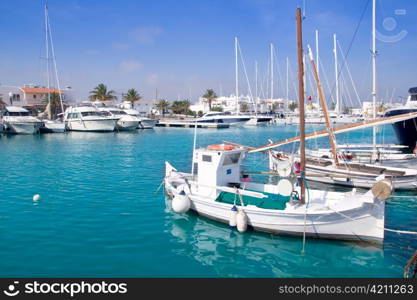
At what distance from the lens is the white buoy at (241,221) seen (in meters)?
12.6

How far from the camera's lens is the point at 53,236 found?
498 inches

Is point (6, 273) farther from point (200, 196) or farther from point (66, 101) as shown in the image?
point (66, 101)

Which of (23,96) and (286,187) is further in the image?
(23,96)

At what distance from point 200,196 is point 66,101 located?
92.9m

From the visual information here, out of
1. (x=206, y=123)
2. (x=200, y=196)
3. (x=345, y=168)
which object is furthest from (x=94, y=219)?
(x=206, y=123)

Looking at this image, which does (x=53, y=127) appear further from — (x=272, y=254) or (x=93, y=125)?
(x=272, y=254)

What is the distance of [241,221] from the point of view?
1259 cm

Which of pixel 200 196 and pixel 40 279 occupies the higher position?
pixel 200 196

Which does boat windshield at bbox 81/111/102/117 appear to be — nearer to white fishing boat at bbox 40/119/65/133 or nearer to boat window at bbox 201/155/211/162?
white fishing boat at bbox 40/119/65/133

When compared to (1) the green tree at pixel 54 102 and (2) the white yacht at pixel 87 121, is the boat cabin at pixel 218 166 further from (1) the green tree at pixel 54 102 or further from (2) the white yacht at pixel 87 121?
(1) the green tree at pixel 54 102

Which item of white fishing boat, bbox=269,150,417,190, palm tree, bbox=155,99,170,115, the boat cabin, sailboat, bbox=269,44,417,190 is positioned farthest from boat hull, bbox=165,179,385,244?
palm tree, bbox=155,99,170,115

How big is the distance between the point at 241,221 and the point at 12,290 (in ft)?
24.7

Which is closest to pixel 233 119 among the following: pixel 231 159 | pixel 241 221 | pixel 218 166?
pixel 231 159

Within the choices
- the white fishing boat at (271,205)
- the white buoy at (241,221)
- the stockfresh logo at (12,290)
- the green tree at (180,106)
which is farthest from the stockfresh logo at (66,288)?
the green tree at (180,106)
